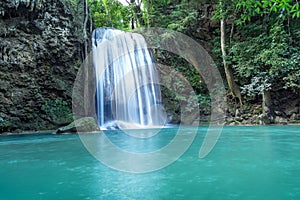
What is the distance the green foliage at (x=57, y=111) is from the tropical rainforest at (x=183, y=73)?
1.4 inches

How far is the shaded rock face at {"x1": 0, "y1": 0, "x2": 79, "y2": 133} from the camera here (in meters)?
9.40

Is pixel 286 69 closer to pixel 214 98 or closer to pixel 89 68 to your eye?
pixel 214 98

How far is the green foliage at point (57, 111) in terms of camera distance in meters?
10.2

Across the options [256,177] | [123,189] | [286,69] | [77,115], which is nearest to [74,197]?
[123,189]

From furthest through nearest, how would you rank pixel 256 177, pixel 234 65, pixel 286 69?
pixel 234 65
pixel 286 69
pixel 256 177

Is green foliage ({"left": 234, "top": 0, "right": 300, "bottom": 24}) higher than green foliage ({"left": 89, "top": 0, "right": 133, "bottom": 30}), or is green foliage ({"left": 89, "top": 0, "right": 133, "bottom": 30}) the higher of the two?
green foliage ({"left": 89, "top": 0, "right": 133, "bottom": 30})

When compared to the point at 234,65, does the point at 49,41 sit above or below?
above

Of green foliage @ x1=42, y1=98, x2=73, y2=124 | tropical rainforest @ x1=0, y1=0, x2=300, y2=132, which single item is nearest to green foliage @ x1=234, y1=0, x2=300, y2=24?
tropical rainforest @ x1=0, y1=0, x2=300, y2=132

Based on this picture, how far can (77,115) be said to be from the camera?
1102cm

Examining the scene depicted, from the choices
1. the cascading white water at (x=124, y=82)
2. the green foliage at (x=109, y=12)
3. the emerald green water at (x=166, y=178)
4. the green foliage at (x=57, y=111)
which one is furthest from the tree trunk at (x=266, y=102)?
the green foliage at (x=109, y=12)

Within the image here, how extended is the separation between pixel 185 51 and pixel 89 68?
504 cm

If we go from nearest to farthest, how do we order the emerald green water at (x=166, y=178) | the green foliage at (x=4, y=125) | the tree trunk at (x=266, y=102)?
the emerald green water at (x=166, y=178)
the green foliage at (x=4, y=125)
the tree trunk at (x=266, y=102)

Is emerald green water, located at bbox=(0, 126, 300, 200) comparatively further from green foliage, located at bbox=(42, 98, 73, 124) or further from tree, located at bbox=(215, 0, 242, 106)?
tree, located at bbox=(215, 0, 242, 106)

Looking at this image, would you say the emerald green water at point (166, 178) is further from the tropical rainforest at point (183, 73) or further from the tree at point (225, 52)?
the tree at point (225, 52)
